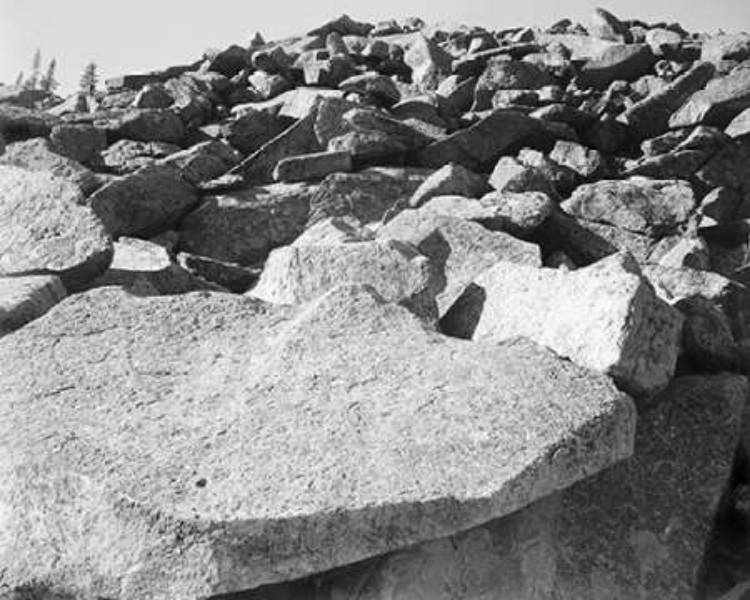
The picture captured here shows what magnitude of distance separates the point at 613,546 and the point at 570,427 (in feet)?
2.70

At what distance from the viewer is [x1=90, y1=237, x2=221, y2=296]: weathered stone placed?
268 inches

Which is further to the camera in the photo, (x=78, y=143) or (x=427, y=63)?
(x=427, y=63)

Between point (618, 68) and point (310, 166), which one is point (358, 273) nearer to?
point (310, 166)

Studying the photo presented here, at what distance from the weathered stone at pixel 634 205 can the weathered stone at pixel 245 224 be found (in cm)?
274

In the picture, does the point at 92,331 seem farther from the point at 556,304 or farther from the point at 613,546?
the point at 613,546

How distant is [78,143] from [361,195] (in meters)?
4.03

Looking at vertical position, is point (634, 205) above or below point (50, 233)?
below

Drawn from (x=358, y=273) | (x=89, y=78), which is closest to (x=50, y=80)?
(x=89, y=78)

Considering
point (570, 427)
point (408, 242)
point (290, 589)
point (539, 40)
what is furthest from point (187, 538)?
point (539, 40)

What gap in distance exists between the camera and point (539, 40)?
18.3 meters

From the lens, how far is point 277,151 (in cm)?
1084

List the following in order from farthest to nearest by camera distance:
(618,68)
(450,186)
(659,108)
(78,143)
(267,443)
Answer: (618,68) < (659,108) < (78,143) < (450,186) < (267,443)

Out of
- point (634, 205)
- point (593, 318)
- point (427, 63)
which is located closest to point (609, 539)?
point (593, 318)

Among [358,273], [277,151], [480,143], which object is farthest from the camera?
[277,151]
